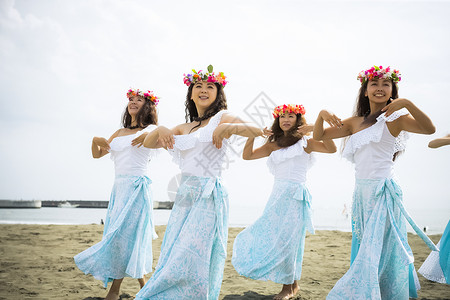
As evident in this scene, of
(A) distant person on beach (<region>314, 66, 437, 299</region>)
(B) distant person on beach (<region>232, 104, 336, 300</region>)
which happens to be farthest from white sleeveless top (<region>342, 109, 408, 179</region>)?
(B) distant person on beach (<region>232, 104, 336, 300</region>)

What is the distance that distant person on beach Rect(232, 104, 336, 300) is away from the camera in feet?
14.4

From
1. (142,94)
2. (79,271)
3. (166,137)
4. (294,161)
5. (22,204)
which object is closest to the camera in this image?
(166,137)

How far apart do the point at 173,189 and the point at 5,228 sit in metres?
7.46

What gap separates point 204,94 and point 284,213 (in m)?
1.89

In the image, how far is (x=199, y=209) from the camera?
3.05 m

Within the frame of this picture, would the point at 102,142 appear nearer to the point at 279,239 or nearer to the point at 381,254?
the point at 279,239

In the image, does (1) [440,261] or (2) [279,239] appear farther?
(2) [279,239]

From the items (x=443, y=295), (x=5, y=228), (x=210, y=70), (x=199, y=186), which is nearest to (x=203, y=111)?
(x=210, y=70)

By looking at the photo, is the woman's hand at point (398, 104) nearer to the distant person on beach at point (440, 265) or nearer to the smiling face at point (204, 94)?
the smiling face at point (204, 94)

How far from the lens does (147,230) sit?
14.1 feet

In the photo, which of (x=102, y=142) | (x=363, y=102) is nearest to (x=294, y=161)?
(x=363, y=102)

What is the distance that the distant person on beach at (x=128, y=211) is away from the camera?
4.04m

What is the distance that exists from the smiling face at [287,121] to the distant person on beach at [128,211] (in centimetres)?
157

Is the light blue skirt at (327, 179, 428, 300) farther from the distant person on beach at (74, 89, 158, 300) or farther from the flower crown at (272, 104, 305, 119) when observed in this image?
the distant person on beach at (74, 89, 158, 300)
